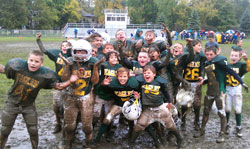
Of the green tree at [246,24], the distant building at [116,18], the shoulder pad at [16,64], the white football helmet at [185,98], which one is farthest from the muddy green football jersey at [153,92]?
the green tree at [246,24]

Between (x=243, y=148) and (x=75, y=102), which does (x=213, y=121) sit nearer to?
(x=243, y=148)

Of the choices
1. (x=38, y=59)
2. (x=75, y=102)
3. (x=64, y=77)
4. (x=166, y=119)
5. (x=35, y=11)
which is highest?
(x=35, y=11)

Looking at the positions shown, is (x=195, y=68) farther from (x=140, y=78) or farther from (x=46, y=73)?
(x=46, y=73)

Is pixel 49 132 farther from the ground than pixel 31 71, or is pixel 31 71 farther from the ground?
pixel 31 71

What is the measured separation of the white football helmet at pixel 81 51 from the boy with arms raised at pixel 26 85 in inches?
16.0

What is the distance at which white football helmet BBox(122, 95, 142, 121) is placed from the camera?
16.9ft

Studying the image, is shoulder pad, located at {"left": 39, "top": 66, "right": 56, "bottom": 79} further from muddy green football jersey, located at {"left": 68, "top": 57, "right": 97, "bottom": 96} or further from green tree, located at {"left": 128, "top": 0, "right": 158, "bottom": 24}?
green tree, located at {"left": 128, "top": 0, "right": 158, "bottom": 24}

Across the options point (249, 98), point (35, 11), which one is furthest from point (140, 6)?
point (249, 98)

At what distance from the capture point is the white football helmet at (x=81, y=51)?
4930 mm

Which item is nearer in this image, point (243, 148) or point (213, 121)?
point (243, 148)

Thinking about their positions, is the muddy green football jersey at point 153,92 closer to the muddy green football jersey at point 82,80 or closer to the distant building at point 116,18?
the muddy green football jersey at point 82,80

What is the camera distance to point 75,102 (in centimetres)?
504

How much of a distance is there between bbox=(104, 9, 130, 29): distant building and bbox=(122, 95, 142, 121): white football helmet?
54718 millimetres

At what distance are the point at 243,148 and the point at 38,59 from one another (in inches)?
190
